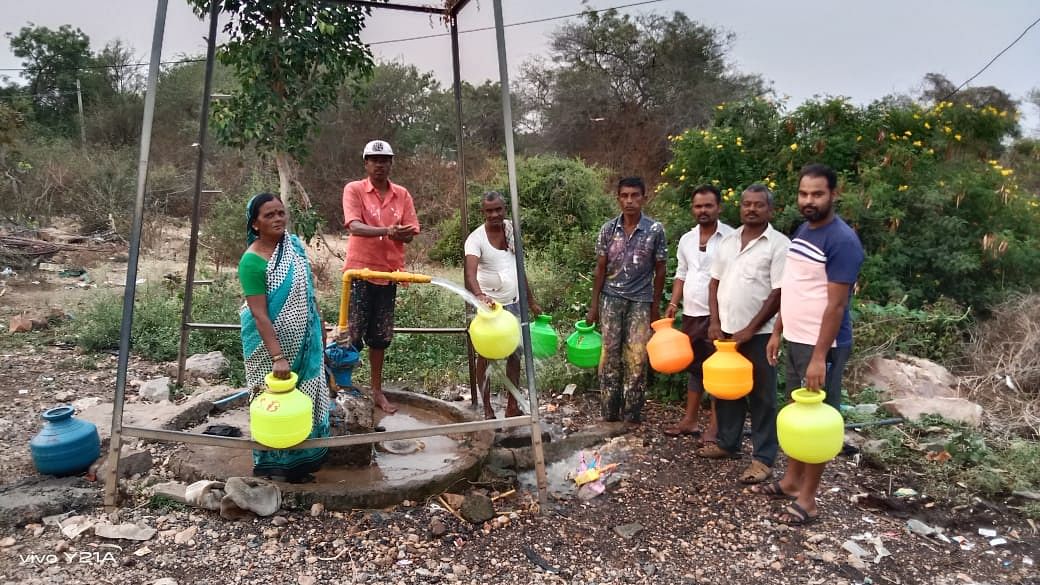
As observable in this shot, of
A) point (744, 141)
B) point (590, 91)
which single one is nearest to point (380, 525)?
point (744, 141)

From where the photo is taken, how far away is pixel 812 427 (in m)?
2.94

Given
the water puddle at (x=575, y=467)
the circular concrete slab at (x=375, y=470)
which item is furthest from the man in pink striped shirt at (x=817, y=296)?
the circular concrete slab at (x=375, y=470)

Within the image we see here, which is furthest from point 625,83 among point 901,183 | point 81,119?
point 81,119

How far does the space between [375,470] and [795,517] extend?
7.10 feet

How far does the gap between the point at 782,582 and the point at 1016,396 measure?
12.0 feet

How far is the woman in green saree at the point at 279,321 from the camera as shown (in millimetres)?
3152

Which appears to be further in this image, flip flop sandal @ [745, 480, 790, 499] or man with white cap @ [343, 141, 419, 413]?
man with white cap @ [343, 141, 419, 413]

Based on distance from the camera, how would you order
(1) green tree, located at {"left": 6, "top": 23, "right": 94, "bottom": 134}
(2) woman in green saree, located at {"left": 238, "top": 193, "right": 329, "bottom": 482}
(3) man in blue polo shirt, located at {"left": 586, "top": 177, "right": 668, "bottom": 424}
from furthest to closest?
1. (1) green tree, located at {"left": 6, "top": 23, "right": 94, "bottom": 134}
2. (3) man in blue polo shirt, located at {"left": 586, "top": 177, "right": 668, "bottom": 424}
3. (2) woman in green saree, located at {"left": 238, "top": 193, "right": 329, "bottom": 482}

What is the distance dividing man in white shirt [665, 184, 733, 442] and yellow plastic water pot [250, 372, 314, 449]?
2.30 meters

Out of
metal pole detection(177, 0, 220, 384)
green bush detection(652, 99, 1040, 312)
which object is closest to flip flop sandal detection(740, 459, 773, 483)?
green bush detection(652, 99, 1040, 312)

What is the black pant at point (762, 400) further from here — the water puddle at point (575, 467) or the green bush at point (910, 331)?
the green bush at point (910, 331)

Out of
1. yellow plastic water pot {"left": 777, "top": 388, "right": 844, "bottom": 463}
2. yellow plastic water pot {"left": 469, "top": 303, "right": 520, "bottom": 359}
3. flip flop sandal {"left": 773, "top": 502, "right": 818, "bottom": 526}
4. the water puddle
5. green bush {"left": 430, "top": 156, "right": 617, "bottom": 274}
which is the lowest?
flip flop sandal {"left": 773, "top": 502, "right": 818, "bottom": 526}

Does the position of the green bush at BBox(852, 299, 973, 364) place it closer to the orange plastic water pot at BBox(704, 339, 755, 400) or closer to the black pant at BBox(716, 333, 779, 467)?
the black pant at BBox(716, 333, 779, 467)

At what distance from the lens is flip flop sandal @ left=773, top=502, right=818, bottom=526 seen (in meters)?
3.28
